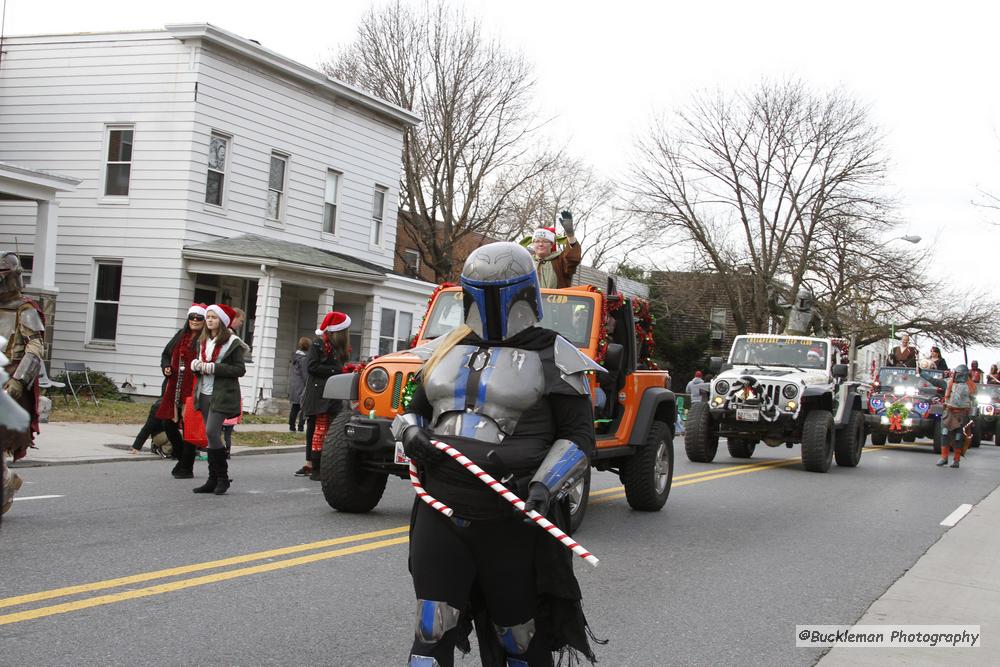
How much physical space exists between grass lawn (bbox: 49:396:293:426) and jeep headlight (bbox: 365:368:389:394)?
953cm

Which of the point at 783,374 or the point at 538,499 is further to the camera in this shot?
the point at 783,374

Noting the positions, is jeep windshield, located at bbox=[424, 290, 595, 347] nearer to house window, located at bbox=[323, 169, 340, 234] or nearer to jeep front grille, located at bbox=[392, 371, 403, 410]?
jeep front grille, located at bbox=[392, 371, 403, 410]

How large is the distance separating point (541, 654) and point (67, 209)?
2112 cm

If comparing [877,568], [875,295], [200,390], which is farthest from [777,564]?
[875,295]

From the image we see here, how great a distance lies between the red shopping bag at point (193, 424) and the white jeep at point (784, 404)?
8.22 m

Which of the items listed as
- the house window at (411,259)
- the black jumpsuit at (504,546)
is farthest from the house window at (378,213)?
the black jumpsuit at (504,546)

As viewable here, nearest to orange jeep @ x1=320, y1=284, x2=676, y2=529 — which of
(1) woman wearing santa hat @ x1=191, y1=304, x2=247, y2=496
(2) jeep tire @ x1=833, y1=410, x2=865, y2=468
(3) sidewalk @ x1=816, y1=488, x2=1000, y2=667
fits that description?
(1) woman wearing santa hat @ x1=191, y1=304, x2=247, y2=496

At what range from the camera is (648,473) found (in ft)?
32.1

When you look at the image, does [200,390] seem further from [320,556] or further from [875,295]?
[875,295]

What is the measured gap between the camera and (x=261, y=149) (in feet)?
75.3

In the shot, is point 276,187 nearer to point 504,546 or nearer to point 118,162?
point 118,162

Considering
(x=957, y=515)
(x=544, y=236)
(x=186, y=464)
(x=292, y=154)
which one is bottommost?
(x=186, y=464)

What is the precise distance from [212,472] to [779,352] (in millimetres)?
10564

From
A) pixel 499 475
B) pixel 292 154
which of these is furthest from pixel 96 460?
pixel 292 154
